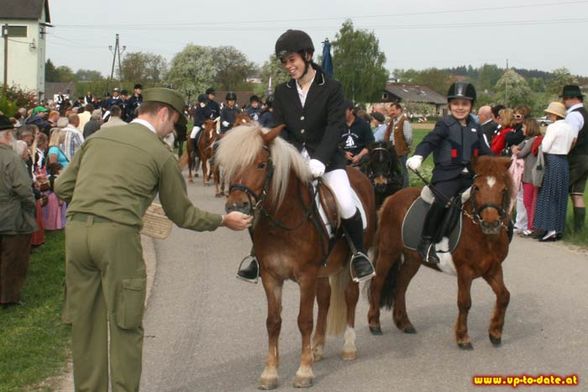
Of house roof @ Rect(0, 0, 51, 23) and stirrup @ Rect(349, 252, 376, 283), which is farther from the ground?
house roof @ Rect(0, 0, 51, 23)

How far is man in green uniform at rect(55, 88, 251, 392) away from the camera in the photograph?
191 inches

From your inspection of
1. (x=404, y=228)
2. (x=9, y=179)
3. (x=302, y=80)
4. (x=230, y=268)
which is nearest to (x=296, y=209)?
(x=302, y=80)

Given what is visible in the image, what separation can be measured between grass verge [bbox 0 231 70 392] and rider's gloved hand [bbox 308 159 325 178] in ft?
8.72

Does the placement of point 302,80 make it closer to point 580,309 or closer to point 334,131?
point 334,131

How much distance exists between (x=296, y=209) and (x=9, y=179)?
156 inches

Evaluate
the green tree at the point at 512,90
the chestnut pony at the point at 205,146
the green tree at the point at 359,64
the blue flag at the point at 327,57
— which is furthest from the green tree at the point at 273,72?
the blue flag at the point at 327,57

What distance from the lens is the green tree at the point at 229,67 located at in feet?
383

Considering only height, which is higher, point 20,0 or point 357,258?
point 20,0

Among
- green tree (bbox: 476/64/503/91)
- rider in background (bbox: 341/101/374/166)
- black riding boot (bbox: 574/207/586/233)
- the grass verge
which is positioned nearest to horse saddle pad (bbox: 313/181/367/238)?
the grass verge

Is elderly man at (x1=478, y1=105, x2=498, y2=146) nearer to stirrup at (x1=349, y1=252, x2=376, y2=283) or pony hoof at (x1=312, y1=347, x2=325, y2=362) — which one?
stirrup at (x1=349, y1=252, x2=376, y2=283)

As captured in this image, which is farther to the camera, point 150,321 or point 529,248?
point 529,248

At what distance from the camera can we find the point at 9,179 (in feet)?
28.7

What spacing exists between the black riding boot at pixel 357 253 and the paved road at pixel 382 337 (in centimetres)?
79

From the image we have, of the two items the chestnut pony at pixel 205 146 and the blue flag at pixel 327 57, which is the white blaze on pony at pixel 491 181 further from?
the chestnut pony at pixel 205 146
